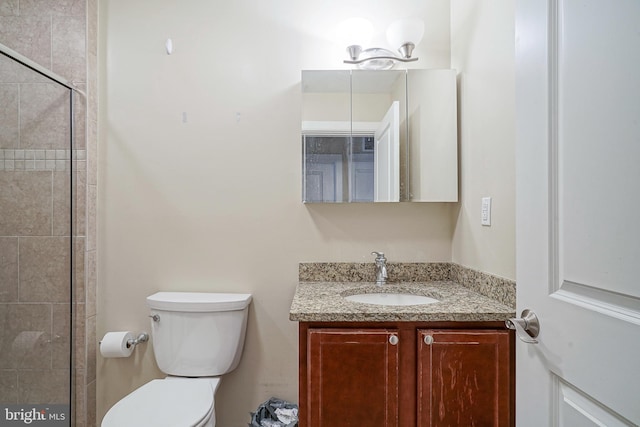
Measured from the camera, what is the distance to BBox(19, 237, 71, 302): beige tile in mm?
1543

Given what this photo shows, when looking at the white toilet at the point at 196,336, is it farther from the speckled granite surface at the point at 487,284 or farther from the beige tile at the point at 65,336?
the speckled granite surface at the point at 487,284

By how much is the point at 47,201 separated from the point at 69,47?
0.75m

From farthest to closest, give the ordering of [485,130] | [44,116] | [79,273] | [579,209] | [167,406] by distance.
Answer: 1. [79,273]
2. [44,116]
3. [485,130]
4. [167,406]
5. [579,209]

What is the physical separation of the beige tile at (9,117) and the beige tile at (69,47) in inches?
12.1

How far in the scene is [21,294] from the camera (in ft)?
5.02

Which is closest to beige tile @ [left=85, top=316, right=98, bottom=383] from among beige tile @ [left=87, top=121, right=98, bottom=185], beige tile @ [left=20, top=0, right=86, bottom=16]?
beige tile @ [left=87, top=121, right=98, bottom=185]

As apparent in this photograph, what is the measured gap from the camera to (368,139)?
1.63 m

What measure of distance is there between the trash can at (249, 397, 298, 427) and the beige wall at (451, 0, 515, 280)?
1019 mm

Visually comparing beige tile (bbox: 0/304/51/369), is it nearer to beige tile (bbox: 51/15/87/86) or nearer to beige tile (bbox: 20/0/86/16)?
beige tile (bbox: 51/15/87/86)

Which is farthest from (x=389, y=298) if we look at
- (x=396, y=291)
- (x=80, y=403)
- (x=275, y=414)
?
(x=80, y=403)

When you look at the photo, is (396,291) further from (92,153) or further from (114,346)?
(92,153)

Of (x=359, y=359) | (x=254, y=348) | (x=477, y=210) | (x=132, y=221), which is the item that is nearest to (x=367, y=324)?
(x=359, y=359)

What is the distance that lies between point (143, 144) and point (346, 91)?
1.02 meters

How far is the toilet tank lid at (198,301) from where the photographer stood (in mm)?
1538
